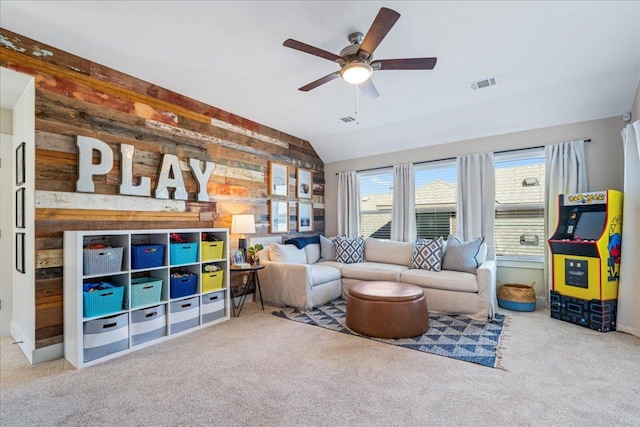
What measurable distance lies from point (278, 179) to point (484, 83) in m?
3.04

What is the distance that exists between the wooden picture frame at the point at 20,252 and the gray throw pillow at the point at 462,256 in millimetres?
4516

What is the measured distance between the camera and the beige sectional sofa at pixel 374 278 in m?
3.55

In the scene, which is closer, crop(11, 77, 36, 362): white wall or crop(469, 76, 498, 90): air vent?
crop(11, 77, 36, 362): white wall

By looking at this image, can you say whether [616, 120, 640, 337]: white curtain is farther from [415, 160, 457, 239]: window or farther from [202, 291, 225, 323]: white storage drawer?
[202, 291, 225, 323]: white storage drawer

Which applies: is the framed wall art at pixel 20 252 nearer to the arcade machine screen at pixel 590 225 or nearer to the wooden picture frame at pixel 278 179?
the wooden picture frame at pixel 278 179

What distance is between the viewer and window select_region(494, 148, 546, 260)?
13.7 feet

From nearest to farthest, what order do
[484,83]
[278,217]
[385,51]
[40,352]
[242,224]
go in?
[40,352], [385,51], [484,83], [242,224], [278,217]

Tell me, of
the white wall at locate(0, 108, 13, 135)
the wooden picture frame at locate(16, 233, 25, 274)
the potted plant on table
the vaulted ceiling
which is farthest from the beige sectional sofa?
the white wall at locate(0, 108, 13, 135)

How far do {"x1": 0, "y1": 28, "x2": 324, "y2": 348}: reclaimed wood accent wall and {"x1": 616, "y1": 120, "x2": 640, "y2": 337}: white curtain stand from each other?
4.11 meters

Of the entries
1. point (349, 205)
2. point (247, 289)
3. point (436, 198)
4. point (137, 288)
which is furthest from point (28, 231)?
point (436, 198)

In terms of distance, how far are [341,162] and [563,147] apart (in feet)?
10.8

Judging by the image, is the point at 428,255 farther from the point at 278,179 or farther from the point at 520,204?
the point at 278,179

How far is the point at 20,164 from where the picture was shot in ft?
9.32

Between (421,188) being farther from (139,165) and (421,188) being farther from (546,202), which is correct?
(139,165)
